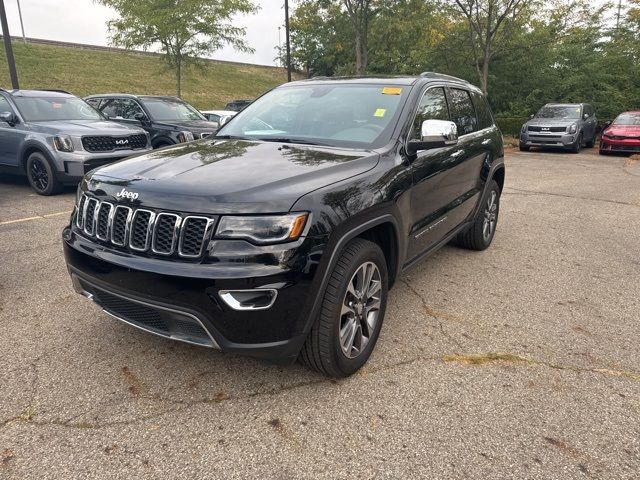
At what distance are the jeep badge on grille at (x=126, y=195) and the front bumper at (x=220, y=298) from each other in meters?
0.30

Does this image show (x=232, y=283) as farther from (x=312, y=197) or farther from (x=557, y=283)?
(x=557, y=283)

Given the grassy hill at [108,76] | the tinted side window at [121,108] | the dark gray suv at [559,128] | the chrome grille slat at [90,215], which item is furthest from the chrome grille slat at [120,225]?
the grassy hill at [108,76]

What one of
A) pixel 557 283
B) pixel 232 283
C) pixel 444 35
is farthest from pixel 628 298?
pixel 444 35

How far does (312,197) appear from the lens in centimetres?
244

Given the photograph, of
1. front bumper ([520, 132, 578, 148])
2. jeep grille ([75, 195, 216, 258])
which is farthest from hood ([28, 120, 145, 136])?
front bumper ([520, 132, 578, 148])

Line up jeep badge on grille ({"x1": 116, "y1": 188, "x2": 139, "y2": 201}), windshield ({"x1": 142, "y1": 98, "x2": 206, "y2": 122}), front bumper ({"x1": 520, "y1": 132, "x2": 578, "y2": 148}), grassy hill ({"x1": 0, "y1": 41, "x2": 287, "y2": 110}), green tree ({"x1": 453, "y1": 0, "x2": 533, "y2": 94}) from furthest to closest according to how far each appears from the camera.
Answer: grassy hill ({"x1": 0, "y1": 41, "x2": 287, "y2": 110}), green tree ({"x1": 453, "y1": 0, "x2": 533, "y2": 94}), front bumper ({"x1": 520, "y1": 132, "x2": 578, "y2": 148}), windshield ({"x1": 142, "y1": 98, "x2": 206, "y2": 122}), jeep badge on grille ({"x1": 116, "y1": 188, "x2": 139, "y2": 201})

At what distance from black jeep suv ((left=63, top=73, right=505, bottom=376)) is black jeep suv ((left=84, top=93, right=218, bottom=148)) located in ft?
21.8

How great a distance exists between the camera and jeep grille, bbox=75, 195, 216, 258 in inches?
92.0

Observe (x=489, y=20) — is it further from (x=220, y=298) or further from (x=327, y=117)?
(x=220, y=298)

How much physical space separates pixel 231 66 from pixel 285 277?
48.0 m

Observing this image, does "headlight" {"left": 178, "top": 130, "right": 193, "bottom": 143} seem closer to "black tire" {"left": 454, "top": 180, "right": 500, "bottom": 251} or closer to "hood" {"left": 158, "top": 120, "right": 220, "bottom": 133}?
"hood" {"left": 158, "top": 120, "right": 220, "bottom": 133}

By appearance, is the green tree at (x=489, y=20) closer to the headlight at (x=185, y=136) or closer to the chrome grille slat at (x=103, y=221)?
the headlight at (x=185, y=136)

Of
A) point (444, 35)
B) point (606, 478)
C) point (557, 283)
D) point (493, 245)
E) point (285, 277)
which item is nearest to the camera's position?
point (606, 478)

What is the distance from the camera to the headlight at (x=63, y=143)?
300 inches
